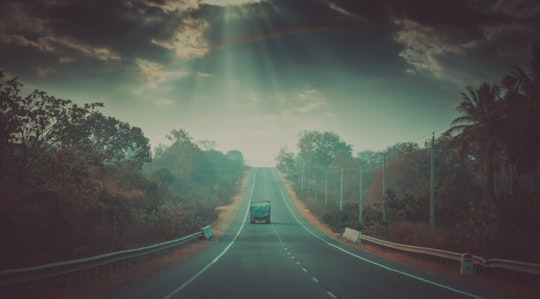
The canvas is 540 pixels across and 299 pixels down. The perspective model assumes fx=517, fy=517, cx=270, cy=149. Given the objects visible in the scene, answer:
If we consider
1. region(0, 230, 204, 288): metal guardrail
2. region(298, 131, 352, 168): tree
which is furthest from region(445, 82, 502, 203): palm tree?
region(298, 131, 352, 168): tree

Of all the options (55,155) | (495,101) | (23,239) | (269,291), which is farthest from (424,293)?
(495,101)

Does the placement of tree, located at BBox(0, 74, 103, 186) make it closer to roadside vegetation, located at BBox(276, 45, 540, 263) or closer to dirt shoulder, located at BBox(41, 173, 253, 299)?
dirt shoulder, located at BBox(41, 173, 253, 299)

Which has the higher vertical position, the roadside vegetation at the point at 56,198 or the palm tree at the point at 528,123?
the palm tree at the point at 528,123

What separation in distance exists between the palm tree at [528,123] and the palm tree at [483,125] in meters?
9.05

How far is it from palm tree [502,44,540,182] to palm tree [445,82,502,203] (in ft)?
29.7

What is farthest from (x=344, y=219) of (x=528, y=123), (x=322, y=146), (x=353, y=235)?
(x=322, y=146)

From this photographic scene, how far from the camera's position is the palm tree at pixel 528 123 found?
39531 mm

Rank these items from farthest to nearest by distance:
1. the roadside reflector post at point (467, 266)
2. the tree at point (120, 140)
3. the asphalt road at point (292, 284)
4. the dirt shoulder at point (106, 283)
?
the tree at point (120, 140)
the roadside reflector post at point (467, 266)
the dirt shoulder at point (106, 283)
the asphalt road at point (292, 284)

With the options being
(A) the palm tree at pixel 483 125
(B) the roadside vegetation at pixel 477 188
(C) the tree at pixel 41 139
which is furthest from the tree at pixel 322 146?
(C) the tree at pixel 41 139

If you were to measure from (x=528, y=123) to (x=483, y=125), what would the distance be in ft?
46.7

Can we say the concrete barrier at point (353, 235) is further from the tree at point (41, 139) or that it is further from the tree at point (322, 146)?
the tree at point (322, 146)

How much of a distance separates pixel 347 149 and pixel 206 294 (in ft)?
588

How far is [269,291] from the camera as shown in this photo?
14594 millimetres

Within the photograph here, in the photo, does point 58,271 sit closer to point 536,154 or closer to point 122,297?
point 122,297
